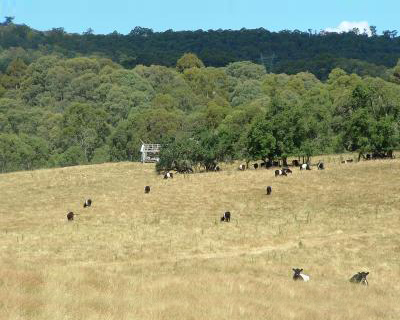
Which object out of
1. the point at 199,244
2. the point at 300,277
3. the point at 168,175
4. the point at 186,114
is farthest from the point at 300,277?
the point at 186,114

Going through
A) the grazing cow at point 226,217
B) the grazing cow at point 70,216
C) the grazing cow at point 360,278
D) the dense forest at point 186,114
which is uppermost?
the dense forest at point 186,114

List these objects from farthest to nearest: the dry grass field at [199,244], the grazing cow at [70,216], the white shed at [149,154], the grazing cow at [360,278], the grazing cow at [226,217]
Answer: the white shed at [149,154] < the grazing cow at [70,216] < the grazing cow at [226,217] < the grazing cow at [360,278] < the dry grass field at [199,244]

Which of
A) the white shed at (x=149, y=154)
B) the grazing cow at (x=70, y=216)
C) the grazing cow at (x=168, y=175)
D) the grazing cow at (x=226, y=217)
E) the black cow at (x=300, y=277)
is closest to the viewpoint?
the black cow at (x=300, y=277)

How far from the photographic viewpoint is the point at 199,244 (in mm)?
38875

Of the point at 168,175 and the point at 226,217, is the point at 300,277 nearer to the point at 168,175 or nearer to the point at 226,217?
the point at 226,217

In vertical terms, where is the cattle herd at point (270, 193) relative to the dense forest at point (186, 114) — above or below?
below

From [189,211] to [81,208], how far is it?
31.5ft

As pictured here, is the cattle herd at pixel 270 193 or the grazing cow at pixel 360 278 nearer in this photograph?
the cattle herd at pixel 270 193

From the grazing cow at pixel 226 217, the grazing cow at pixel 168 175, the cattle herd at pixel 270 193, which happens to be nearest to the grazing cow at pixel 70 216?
the cattle herd at pixel 270 193

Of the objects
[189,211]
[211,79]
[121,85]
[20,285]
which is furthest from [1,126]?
[20,285]

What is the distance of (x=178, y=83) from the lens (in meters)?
165

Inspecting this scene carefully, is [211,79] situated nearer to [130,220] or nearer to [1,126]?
[1,126]

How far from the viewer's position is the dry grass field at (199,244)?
62.2ft

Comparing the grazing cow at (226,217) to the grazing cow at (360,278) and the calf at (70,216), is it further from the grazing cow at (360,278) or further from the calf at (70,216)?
the grazing cow at (360,278)
